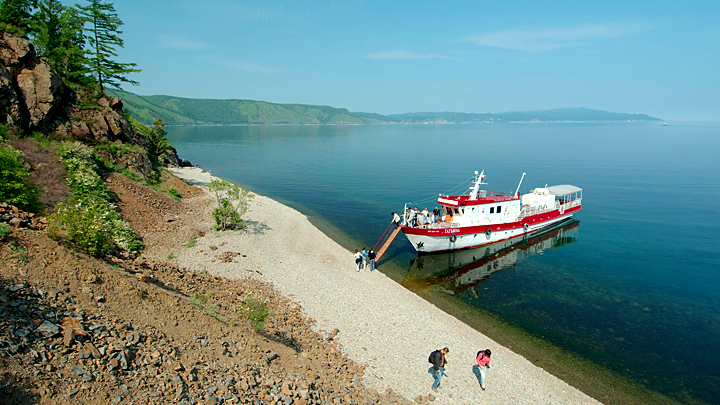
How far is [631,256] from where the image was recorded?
31797 millimetres

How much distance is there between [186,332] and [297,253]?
1582 cm

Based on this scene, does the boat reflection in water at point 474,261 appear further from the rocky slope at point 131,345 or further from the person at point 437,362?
the rocky slope at point 131,345

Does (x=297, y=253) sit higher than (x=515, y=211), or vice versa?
(x=515, y=211)

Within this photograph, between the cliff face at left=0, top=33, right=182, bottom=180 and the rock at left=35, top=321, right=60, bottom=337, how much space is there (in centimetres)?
2323

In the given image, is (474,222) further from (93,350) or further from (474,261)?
(93,350)

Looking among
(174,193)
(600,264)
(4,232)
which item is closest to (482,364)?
(4,232)

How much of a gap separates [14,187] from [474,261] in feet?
106

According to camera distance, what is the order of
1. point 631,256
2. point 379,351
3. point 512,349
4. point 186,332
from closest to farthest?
point 186,332 < point 379,351 < point 512,349 < point 631,256

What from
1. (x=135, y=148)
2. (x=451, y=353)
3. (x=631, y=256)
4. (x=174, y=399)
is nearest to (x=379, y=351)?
(x=451, y=353)

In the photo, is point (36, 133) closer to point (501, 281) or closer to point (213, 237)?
point (213, 237)

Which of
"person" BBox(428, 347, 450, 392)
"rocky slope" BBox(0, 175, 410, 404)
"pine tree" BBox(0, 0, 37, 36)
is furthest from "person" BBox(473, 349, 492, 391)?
"pine tree" BBox(0, 0, 37, 36)

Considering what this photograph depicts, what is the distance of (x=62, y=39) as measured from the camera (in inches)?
1241

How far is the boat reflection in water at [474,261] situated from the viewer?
27334mm

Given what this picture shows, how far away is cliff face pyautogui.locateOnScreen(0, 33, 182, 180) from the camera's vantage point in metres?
24.9
